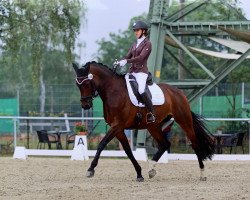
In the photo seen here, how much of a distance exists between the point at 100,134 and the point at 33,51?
17.8 feet

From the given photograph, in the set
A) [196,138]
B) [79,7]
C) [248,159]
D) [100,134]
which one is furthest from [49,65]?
[196,138]

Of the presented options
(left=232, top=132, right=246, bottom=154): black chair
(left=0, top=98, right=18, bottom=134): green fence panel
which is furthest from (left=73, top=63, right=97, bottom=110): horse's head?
(left=0, top=98, right=18, bottom=134): green fence panel

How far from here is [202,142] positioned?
13578 mm

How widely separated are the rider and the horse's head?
30.8 inches

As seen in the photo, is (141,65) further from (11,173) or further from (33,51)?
(33,51)

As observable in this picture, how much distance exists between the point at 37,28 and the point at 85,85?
14580 millimetres

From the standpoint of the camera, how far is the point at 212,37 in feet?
72.0

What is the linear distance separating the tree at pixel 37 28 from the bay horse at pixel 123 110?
42.5 ft

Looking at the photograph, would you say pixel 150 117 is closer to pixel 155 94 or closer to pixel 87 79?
pixel 155 94

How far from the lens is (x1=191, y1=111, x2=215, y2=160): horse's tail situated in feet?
44.2

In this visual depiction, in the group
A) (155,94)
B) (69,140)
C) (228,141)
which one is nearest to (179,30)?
(228,141)

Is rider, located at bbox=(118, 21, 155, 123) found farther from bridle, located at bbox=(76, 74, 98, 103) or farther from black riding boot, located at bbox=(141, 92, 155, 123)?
bridle, located at bbox=(76, 74, 98, 103)

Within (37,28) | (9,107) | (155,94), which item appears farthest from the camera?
(9,107)

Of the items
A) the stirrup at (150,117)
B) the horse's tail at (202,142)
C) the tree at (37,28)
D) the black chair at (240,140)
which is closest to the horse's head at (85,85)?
the stirrup at (150,117)
